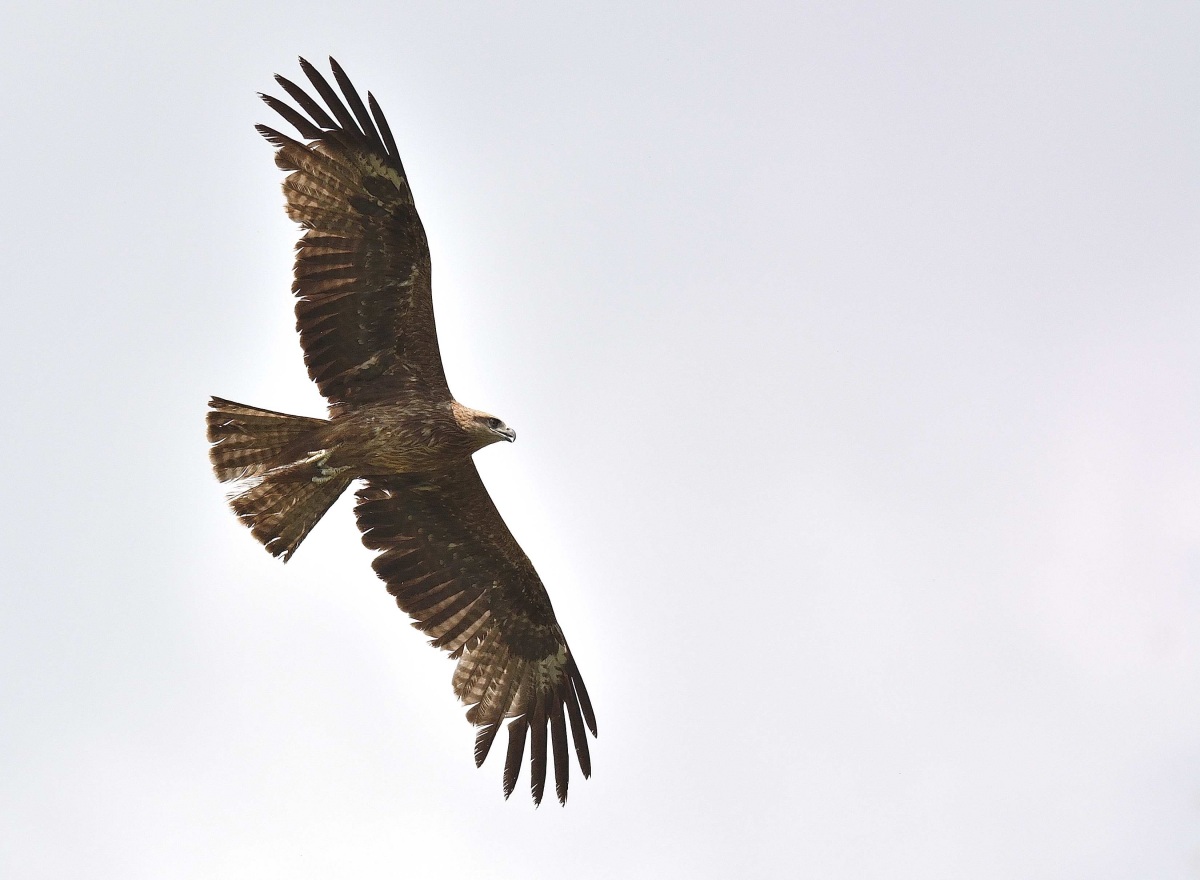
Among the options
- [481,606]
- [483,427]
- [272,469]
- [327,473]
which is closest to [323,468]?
[327,473]

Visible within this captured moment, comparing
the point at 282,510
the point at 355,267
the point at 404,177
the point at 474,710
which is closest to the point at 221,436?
the point at 282,510

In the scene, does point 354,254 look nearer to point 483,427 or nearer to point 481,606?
point 483,427

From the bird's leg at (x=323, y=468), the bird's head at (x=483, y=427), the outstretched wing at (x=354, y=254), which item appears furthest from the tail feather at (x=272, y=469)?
the bird's head at (x=483, y=427)

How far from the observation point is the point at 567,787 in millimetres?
13297

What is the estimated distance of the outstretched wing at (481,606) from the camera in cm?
A: 1335

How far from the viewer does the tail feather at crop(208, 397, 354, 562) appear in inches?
477

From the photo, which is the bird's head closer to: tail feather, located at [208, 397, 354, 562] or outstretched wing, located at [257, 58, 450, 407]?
outstretched wing, located at [257, 58, 450, 407]

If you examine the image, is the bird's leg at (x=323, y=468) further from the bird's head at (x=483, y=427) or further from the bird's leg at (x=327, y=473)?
the bird's head at (x=483, y=427)

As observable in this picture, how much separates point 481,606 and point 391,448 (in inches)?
85.2

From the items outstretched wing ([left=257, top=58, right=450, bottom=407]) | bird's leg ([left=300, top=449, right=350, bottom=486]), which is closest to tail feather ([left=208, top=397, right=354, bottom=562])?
bird's leg ([left=300, top=449, right=350, bottom=486])

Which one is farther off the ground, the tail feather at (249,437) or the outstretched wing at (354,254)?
the outstretched wing at (354,254)

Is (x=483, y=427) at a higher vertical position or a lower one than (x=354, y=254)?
lower

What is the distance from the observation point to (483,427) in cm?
1248

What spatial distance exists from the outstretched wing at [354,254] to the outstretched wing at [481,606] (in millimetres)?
1214
